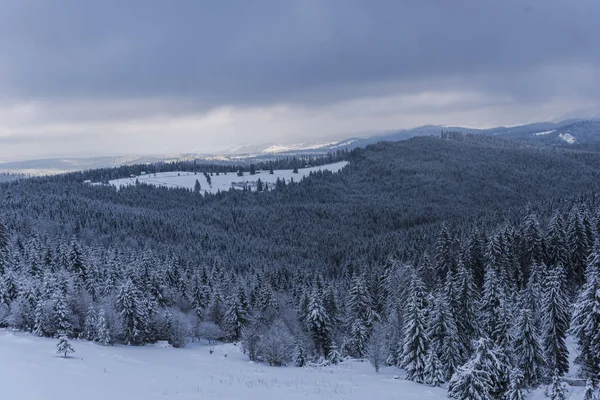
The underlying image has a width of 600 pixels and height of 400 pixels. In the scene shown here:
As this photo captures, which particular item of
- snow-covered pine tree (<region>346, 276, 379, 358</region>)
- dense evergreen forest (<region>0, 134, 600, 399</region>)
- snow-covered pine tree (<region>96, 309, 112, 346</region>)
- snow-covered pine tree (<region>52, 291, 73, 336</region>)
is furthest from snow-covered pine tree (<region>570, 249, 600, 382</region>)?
snow-covered pine tree (<region>52, 291, 73, 336</region>)

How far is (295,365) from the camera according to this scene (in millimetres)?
55281

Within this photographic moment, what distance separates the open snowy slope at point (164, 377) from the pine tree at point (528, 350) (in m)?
8.68

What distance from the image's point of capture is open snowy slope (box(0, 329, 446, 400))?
2550 cm

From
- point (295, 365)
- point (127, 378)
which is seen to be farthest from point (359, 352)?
point (127, 378)

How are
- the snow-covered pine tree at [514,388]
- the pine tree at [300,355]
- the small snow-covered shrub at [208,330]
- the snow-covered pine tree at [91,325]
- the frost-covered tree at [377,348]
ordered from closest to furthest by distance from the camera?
the snow-covered pine tree at [514,388], the frost-covered tree at [377,348], the snow-covered pine tree at [91,325], the pine tree at [300,355], the small snow-covered shrub at [208,330]

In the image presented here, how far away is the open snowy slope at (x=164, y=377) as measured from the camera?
25.5m

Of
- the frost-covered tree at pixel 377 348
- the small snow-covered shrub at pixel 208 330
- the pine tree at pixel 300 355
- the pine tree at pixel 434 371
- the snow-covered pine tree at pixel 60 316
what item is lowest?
the small snow-covered shrub at pixel 208 330

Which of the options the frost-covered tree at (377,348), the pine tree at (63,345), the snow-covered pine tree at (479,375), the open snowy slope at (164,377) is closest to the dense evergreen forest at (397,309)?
the snow-covered pine tree at (479,375)

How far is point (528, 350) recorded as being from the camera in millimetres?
40375

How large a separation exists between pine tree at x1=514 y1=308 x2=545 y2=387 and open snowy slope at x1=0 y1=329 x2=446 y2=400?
868 cm

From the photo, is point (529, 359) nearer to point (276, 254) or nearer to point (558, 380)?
point (558, 380)

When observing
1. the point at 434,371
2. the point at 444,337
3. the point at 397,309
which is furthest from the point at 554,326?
the point at 397,309

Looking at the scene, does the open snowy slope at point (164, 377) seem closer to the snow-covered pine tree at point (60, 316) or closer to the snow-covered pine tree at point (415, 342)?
the snow-covered pine tree at point (415, 342)

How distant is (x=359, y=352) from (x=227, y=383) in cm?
3047
